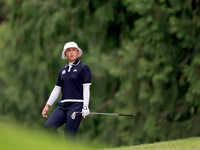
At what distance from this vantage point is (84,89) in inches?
253

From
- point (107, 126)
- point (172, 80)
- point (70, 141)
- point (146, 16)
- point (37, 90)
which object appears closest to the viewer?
point (70, 141)

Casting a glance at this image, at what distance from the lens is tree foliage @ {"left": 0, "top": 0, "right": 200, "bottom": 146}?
1387 cm

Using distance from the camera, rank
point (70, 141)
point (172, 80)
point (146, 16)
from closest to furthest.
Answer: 1. point (70, 141)
2. point (146, 16)
3. point (172, 80)

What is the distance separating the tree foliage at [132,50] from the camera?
13.9m

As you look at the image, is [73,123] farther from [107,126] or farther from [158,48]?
[107,126]

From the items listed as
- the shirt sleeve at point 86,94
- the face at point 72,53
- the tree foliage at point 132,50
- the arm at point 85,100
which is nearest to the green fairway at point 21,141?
the arm at point 85,100

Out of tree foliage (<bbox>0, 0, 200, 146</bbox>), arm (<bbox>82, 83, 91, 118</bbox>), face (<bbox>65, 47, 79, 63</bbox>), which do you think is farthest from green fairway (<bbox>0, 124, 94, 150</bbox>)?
tree foliage (<bbox>0, 0, 200, 146</bbox>)

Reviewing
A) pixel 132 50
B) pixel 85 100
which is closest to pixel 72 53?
pixel 85 100

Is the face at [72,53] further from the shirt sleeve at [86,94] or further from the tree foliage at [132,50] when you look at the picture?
the tree foliage at [132,50]

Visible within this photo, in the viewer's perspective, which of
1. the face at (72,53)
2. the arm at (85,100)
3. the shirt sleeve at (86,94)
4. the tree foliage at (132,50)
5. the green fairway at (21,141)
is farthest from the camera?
the tree foliage at (132,50)

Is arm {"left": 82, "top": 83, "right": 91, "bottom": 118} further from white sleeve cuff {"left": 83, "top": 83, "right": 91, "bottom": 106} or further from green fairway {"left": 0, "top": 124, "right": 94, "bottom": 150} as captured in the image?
green fairway {"left": 0, "top": 124, "right": 94, "bottom": 150}

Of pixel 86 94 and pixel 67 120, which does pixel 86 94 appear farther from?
pixel 67 120

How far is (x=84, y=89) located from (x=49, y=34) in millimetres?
10156

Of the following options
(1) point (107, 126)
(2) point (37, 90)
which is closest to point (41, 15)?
(1) point (107, 126)
